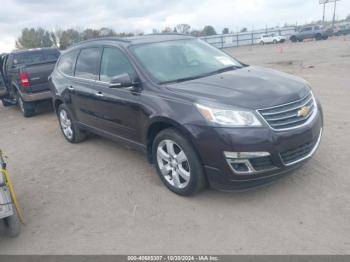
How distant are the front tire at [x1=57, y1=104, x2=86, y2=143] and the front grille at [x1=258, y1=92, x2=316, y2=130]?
3934 mm

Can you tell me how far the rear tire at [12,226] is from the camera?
3.52 metres

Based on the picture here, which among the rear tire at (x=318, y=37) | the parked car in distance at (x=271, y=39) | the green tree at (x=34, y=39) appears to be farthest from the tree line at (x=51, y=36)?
the rear tire at (x=318, y=37)

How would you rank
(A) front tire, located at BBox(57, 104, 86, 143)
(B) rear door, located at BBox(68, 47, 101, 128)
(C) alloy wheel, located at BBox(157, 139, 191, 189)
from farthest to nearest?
(A) front tire, located at BBox(57, 104, 86, 143) → (B) rear door, located at BBox(68, 47, 101, 128) → (C) alloy wheel, located at BBox(157, 139, 191, 189)

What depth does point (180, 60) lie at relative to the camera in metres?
4.67

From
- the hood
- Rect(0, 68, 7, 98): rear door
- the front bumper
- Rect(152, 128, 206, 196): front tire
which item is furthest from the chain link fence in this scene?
the front bumper

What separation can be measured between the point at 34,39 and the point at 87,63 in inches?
2054

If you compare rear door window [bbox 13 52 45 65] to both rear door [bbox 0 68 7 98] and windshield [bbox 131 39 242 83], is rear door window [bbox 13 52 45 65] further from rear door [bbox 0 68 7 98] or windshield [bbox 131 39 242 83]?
windshield [bbox 131 39 242 83]

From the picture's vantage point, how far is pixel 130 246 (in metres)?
3.27

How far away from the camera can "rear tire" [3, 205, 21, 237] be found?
352 centimetres

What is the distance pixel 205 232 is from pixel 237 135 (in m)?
1.02

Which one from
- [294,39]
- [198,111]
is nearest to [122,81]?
[198,111]

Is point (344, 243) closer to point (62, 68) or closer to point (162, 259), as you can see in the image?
point (162, 259)

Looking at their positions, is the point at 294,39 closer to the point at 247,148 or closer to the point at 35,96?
the point at 35,96

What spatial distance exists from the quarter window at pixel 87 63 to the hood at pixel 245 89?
176cm
